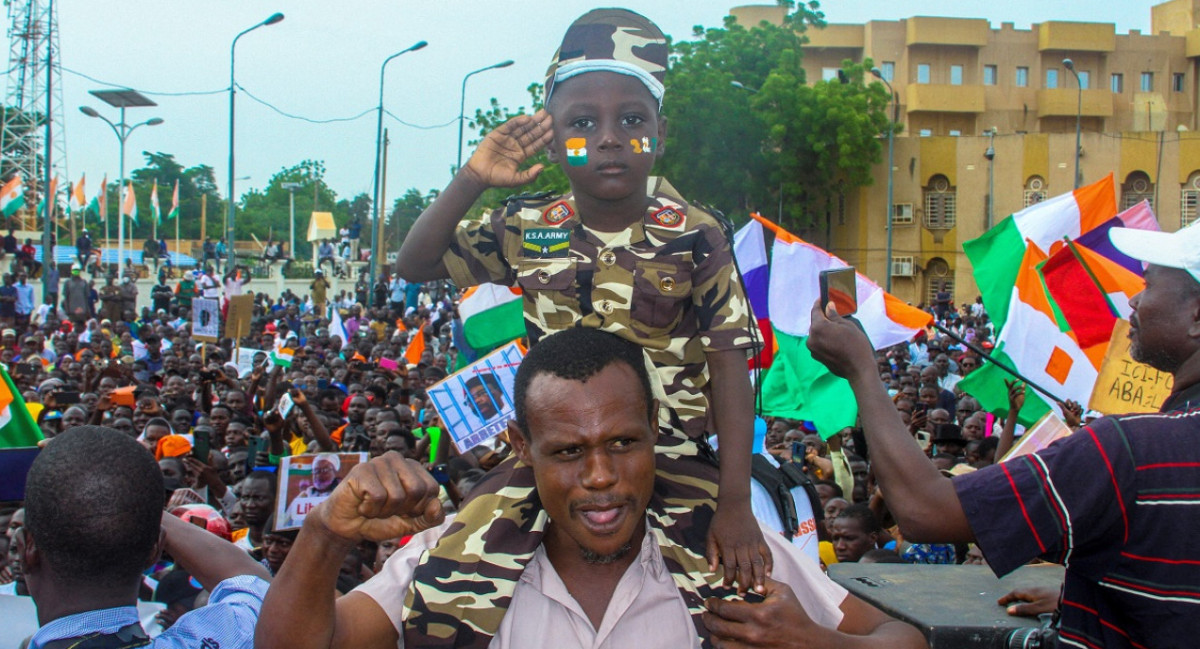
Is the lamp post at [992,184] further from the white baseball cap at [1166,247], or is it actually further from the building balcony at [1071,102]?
the white baseball cap at [1166,247]

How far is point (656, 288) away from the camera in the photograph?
291 centimetres

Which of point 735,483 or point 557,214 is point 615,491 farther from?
point 557,214

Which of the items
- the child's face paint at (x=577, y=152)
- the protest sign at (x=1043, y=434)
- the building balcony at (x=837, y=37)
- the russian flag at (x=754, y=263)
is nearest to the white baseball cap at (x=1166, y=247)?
the child's face paint at (x=577, y=152)

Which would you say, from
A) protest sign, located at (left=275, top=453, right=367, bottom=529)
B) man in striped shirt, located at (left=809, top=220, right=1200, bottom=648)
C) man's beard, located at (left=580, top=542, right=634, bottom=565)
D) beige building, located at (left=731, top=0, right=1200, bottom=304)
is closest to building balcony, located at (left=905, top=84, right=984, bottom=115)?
beige building, located at (left=731, top=0, right=1200, bottom=304)

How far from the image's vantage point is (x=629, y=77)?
2.96 meters

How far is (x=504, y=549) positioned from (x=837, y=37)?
5427 cm

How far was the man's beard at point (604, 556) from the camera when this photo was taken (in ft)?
8.46

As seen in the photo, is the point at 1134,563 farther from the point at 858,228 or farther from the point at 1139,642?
the point at 858,228

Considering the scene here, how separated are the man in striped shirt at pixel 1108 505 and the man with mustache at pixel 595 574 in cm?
35

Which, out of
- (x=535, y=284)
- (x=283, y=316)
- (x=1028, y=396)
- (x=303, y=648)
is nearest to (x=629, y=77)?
(x=535, y=284)

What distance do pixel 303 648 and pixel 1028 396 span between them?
24.2 ft

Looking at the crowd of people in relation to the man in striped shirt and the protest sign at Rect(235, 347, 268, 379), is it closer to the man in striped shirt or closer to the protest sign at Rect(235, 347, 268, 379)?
the man in striped shirt

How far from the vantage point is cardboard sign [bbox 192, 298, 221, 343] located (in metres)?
14.2

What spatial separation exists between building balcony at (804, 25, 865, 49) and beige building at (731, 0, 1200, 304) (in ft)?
0.23
